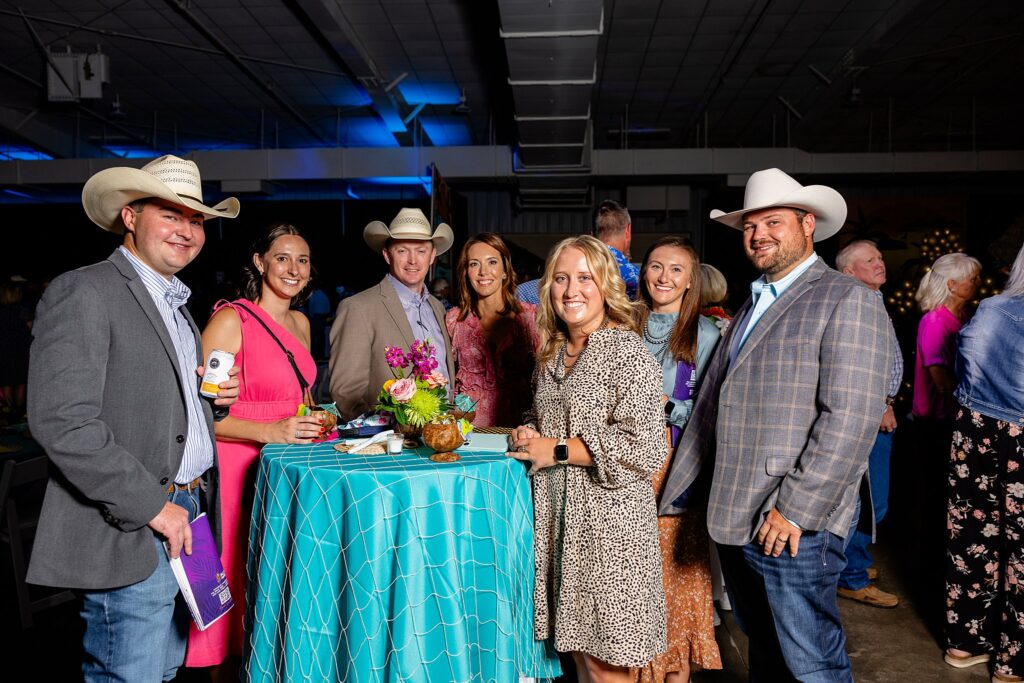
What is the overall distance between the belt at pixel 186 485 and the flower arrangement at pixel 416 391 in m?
0.61

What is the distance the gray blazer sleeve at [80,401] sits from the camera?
1.60m

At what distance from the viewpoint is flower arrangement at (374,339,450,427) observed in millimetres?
2170

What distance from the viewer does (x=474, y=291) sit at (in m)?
3.19

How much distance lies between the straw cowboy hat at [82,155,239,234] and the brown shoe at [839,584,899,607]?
3.71m

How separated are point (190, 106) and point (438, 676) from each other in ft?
33.0

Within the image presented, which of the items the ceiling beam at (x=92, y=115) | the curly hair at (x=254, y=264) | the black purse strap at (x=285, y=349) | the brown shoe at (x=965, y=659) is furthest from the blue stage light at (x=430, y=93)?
the brown shoe at (x=965, y=659)

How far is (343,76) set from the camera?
8.50 metres

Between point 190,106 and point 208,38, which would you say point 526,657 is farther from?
point 190,106

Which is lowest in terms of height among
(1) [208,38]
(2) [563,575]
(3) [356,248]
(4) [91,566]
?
(2) [563,575]

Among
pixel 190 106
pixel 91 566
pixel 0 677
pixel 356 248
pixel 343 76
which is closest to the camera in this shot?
pixel 91 566

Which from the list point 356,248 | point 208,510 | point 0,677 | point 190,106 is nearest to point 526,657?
point 208,510

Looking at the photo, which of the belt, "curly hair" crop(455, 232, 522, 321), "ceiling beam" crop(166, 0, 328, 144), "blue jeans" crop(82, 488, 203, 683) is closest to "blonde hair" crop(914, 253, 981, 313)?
"curly hair" crop(455, 232, 522, 321)

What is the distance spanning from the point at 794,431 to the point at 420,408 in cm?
115

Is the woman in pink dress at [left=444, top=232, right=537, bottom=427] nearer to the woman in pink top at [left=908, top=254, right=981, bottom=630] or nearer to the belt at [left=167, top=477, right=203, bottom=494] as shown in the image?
the belt at [left=167, top=477, right=203, bottom=494]
